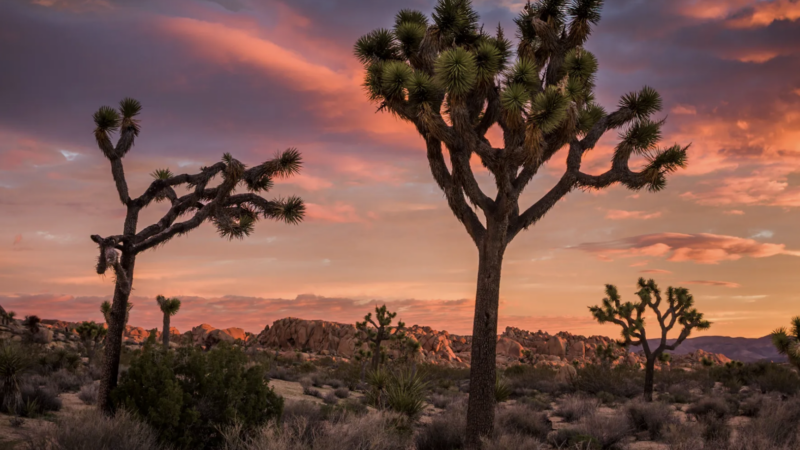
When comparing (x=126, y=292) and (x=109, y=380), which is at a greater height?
(x=126, y=292)

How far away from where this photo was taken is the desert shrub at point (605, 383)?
86.4 feet

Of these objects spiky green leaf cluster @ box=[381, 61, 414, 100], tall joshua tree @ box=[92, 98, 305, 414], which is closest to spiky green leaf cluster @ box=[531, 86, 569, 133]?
spiky green leaf cluster @ box=[381, 61, 414, 100]

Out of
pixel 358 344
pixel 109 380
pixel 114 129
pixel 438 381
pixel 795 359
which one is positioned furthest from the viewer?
pixel 358 344

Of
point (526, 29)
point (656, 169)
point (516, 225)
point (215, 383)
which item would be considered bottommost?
point (215, 383)

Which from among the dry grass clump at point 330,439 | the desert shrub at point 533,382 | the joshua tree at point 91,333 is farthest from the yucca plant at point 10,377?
the desert shrub at point 533,382

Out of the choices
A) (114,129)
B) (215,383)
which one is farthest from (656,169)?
(114,129)

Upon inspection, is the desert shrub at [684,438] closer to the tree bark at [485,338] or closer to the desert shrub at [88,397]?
the tree bark at [485,338]

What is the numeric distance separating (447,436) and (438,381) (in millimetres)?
17537

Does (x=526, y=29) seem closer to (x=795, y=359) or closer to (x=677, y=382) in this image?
(x=795, y=359)

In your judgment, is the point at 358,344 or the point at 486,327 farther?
the point at 358,344

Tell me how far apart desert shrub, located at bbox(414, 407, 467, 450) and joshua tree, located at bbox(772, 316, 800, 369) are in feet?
40.5

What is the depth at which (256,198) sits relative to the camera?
49.4 feet

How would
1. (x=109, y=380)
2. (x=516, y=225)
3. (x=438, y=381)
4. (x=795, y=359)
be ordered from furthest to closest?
1. (x=438, y=381)
2. (x=795, y=359)
3. (x=516, y=225)
4. (x=109, y=380)

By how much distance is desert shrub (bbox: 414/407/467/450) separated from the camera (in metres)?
12.2
